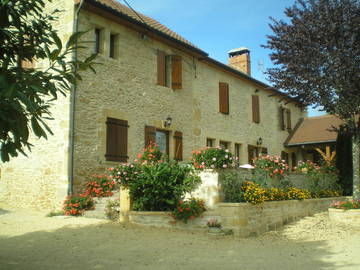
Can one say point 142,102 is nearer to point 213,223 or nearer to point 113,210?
point 113,210

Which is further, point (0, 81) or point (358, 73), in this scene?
point (358, 73)

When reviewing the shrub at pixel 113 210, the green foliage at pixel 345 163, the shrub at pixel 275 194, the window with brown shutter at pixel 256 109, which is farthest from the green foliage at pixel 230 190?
the window with brown shutter at pixel 256 109

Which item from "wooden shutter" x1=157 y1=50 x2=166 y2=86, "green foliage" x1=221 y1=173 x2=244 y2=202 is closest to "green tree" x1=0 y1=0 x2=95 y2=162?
"green foliage" x1=221 y1=173 x2=244 y2=202

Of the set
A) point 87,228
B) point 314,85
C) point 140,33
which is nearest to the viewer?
point 87,228

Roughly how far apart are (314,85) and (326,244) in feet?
16.9

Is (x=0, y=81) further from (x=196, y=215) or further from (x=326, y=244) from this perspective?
(x=326, y=244)

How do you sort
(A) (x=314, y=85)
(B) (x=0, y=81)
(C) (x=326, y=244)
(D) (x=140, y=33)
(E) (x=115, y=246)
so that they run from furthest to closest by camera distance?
1. (D) (x=140, y=33)
2. (A) (x=314, y=85)
3. (C) (x=326, y=244)
4. (E) (x=115, y=246)
5. (B) (x=0, y=81)

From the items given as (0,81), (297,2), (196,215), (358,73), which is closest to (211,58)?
(297,2)

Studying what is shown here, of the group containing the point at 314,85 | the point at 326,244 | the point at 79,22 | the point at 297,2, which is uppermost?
the point at 297,2

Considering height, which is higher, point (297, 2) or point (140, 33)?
point (297, 2)

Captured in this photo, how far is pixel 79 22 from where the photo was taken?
945 centimetres

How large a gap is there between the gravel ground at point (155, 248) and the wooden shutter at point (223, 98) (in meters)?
7.24

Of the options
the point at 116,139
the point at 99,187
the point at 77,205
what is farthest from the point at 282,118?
the point at 77,205

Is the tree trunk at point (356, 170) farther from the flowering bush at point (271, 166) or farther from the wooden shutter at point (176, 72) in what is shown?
the wooden shutter at point (176, 72)
